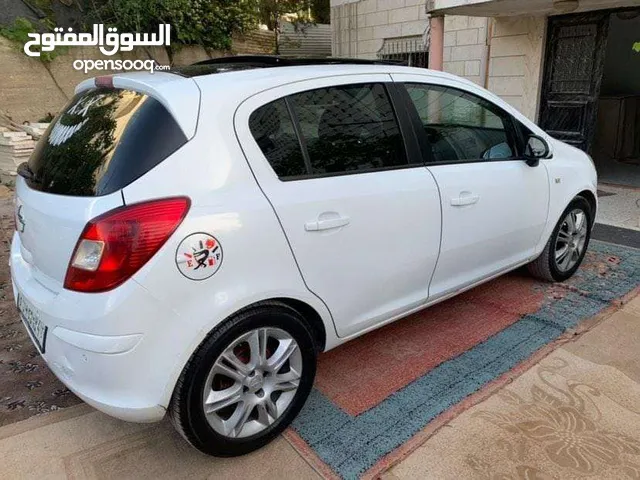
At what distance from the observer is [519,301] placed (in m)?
3.50

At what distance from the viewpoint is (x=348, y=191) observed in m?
2.25

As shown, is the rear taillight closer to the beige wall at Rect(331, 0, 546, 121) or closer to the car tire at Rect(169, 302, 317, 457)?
the car tire at Rect(169, 302, 317, 457)

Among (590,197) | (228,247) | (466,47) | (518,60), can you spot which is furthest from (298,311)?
(466,47)

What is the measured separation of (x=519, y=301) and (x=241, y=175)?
2.42m

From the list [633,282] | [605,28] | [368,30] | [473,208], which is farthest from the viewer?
[368,30]

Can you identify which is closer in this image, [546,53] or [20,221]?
[20,221]

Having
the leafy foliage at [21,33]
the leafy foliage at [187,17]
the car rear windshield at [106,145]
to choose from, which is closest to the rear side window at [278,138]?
the car rear windshield at [106,145]

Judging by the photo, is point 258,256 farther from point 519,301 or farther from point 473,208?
point 519,301

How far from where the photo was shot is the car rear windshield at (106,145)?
182 centimetres

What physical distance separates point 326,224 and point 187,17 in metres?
10.1

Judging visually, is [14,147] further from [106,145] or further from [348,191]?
[348,191]

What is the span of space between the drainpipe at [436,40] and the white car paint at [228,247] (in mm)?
4756

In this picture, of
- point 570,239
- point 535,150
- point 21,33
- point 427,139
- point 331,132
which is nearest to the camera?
point 331,132

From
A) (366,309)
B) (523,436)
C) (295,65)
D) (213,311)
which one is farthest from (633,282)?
(213,311)
